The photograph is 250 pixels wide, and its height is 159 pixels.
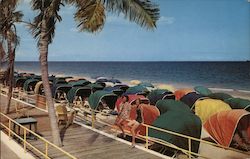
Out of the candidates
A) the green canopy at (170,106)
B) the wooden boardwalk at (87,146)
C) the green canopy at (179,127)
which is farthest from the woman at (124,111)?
the green canopy at (170,106)

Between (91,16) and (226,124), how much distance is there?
732cm

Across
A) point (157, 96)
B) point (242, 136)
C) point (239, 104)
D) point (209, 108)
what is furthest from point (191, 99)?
point (242, 136)

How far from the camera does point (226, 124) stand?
13227mm

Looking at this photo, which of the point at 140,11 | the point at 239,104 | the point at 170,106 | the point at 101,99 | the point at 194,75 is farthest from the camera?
the point at 194,75

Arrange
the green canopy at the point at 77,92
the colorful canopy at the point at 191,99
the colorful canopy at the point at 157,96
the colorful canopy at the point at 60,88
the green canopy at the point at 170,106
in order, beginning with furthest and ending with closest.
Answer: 1. the colorful canopy at the point at 60,88
2. the green canopy at the point at 77,92
3. the colorful canopy at the point at 157,96
4. the colorful canopy at the point at 191,99
5. the green canopy at the point at 170,106

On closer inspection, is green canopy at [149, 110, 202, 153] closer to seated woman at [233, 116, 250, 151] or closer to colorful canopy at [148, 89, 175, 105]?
seated woman at [233, 116, 250, 151]

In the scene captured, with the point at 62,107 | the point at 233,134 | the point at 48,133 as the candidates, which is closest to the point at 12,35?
the point at 62,107

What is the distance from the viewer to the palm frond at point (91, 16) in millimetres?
9188

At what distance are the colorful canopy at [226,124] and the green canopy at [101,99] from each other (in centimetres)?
803

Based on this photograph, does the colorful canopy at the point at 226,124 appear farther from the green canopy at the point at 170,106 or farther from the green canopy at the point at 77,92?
the green canopy at the point at 77,92

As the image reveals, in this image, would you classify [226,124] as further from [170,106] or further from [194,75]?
[194,75]

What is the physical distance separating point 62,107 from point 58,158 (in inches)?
215

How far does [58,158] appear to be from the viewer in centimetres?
1038

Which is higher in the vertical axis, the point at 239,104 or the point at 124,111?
the point at 124,111
